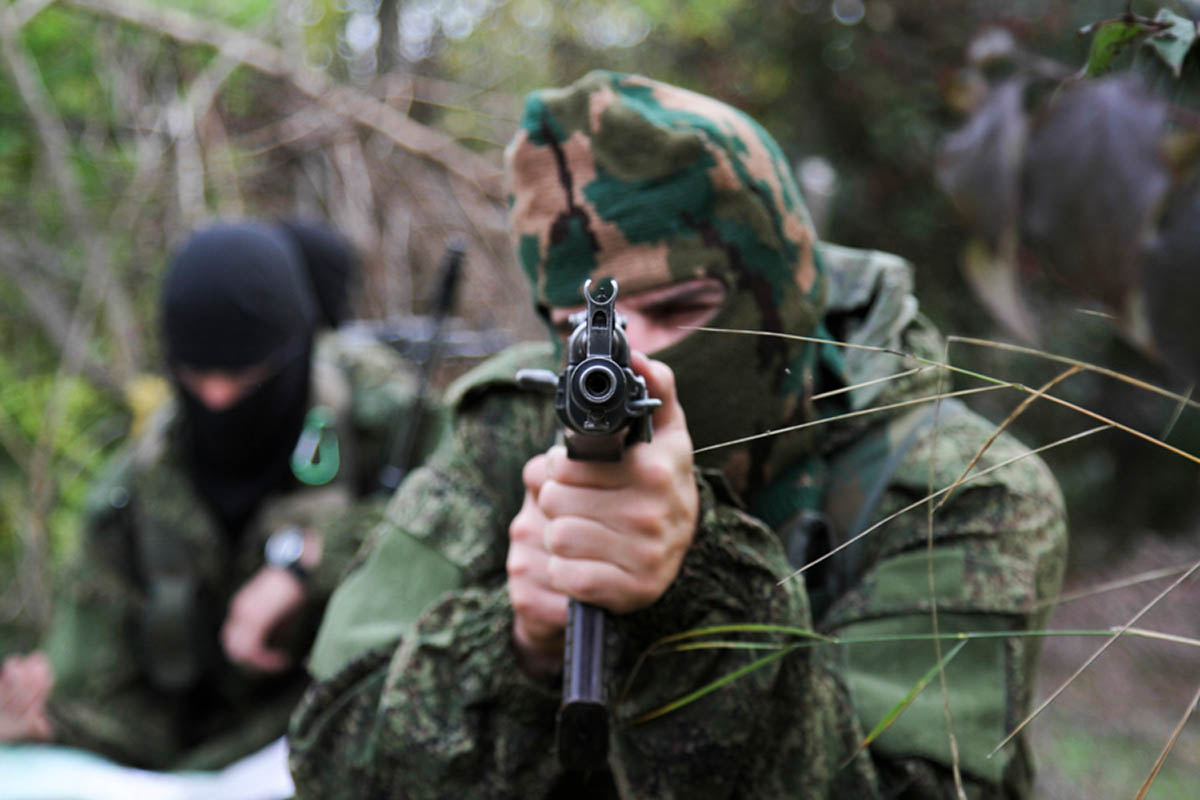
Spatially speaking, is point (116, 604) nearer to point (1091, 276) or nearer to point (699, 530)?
point (699, 530)

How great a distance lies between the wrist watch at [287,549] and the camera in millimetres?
2709

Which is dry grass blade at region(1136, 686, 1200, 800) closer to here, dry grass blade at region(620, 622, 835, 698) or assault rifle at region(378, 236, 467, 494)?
dry grass blade at region(620, 622, 835, 698)

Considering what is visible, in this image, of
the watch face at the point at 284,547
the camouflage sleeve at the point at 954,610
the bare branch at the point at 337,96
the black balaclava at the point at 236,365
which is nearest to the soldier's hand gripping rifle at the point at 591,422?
the camouflage sleeve at the point at 954,610

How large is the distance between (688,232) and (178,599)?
1862 millimetres

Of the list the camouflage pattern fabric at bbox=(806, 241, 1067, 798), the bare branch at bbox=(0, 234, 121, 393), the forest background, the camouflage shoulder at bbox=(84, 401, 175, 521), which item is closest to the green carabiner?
the camouflage shoulder at bbox=(84, 401, 175, 521)

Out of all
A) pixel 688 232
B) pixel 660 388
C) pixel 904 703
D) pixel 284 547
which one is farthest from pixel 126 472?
pixel 904 703

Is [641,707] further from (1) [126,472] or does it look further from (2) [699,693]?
(1) [126,472]

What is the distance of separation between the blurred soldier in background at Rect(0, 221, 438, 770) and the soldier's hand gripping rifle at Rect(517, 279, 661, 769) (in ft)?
4.99

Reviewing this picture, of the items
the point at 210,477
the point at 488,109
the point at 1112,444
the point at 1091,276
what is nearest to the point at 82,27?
the point at 488,109

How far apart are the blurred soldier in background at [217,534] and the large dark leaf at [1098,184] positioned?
2.32m

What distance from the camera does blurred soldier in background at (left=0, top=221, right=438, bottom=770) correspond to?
2.68 meters

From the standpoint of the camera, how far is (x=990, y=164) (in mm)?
717

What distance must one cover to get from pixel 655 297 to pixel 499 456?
41 cm

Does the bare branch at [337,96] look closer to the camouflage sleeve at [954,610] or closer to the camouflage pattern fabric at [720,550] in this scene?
the camouflage pattern fabric at [720,550]
